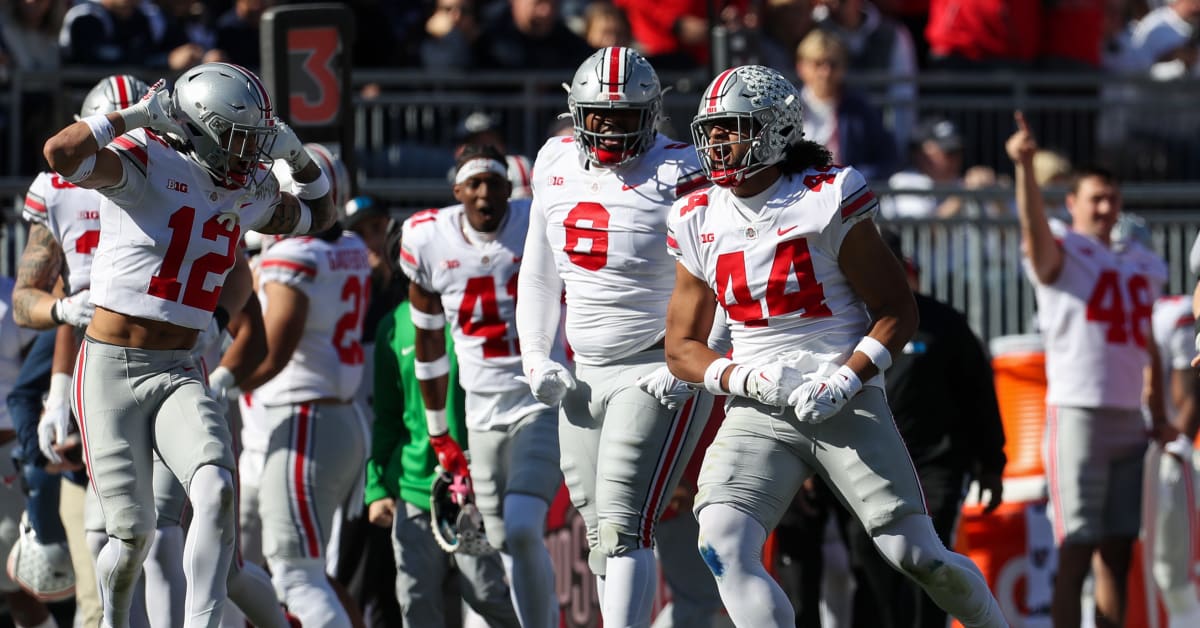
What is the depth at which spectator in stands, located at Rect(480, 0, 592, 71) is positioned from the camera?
12312mm

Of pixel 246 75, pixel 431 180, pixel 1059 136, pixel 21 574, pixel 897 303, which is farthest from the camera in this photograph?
pixel 1059 136

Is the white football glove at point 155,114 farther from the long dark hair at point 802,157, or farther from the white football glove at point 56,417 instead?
the long dark hair at point 802,157

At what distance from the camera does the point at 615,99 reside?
6.55m

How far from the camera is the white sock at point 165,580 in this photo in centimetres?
652

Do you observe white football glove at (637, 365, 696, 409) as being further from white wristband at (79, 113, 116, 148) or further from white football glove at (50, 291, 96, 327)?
white football glove at (50, 291, 96, 327)

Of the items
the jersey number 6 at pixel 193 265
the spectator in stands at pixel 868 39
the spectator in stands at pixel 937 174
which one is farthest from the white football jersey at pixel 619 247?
the spectator in stands at pixel 868 39

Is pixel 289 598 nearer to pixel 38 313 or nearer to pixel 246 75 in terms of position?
pixel 38 313

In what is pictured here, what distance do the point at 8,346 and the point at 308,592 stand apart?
184cm

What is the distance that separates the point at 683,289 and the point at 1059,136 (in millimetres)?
6885

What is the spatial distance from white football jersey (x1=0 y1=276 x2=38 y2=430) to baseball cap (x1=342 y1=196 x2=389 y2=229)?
1.41m

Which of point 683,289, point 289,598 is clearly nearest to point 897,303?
point 683,289

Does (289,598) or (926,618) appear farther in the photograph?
(926,618)

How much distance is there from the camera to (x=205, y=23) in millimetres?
12594

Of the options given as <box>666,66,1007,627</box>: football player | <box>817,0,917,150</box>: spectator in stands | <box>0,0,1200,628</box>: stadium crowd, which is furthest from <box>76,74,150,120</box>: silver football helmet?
<box>817,0,917,150</box>: spectator in stands
